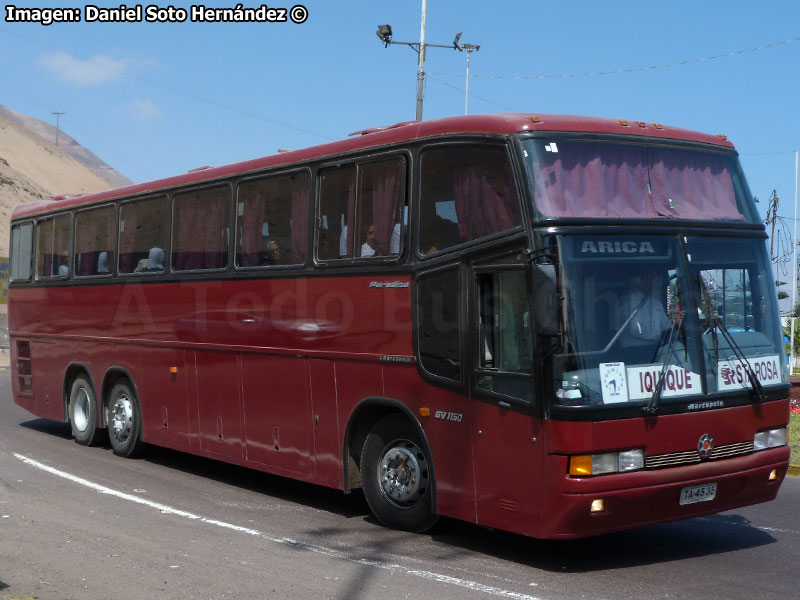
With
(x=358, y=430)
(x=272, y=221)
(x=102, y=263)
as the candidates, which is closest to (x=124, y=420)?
(x=102, y=263)

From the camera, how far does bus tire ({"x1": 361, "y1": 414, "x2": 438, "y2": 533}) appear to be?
9.07m

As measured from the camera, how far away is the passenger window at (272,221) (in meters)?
10.6

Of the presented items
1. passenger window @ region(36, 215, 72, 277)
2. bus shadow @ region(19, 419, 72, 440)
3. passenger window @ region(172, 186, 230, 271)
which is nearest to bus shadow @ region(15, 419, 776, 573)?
passenger window @ region(172, 186, 230, 271)

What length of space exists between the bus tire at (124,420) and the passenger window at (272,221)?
11.9 feet

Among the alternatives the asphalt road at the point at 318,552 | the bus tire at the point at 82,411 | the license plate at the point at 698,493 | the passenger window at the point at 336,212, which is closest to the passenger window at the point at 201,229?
the passenger window at the point at 336,212

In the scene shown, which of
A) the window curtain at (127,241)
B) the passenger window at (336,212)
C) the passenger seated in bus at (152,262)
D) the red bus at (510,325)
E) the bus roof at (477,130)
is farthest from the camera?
the window curtain at (127,241)

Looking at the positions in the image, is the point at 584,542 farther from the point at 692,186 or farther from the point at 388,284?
the point at 692,186

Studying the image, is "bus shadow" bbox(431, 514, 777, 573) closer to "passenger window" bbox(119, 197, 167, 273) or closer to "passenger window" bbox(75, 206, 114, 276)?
"passenger window" bbox(119, 197, 167, 273)

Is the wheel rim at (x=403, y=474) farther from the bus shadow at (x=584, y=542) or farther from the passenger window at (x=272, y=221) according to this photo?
the passenger window at (x=272, y=221)

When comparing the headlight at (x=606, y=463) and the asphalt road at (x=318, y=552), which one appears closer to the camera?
the asphalt road at (x=318, y=552)

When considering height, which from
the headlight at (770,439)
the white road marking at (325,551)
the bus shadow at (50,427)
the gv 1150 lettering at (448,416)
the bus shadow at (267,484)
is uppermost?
the gv 1150 lettering at (448,416)

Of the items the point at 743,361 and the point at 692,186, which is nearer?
the point at 743,361

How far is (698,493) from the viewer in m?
7.96

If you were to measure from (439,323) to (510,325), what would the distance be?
90 cm
